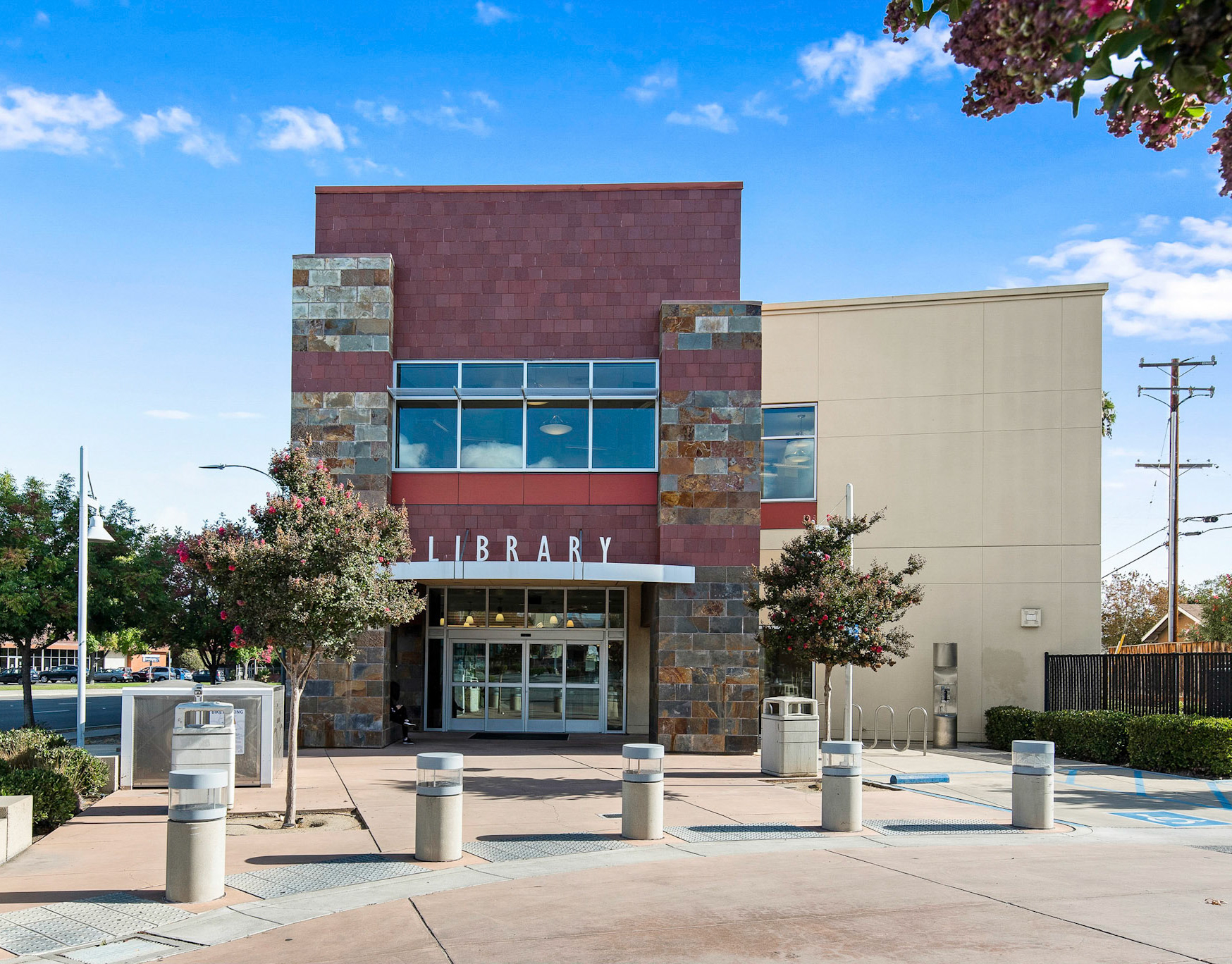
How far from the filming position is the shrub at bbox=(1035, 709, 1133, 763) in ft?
65.8

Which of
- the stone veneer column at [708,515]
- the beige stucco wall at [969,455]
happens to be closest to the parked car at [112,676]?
the beige stucco wall at [969,455]

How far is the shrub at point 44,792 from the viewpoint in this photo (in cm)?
1221

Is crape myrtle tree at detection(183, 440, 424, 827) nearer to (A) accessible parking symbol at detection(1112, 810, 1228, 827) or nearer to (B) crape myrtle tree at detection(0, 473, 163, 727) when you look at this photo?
(A) accessible parking symbol at detection(1112, 810, 1228, 827)

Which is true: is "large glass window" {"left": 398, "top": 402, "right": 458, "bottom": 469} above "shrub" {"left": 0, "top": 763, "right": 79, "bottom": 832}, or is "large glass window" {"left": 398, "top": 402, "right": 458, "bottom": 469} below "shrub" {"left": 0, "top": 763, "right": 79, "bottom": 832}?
above

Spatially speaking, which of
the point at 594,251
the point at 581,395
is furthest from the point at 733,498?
the point at 594,251

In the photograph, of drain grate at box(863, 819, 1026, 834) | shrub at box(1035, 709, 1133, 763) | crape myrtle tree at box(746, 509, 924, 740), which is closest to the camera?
drain grate at box(863, 819, 1026, 834)

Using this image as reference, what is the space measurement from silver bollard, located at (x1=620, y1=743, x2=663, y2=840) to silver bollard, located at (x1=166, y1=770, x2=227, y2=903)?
4.29 m

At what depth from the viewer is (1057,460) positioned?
78.1ft

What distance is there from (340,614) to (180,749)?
8.97 ft

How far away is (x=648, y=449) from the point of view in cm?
2162

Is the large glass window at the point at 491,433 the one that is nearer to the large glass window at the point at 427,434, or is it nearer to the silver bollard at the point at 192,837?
the large glass window at the point at 427,434

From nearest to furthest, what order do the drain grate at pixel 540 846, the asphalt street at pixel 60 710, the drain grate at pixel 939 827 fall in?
the drain grate at pixel 540 846, the drain grate at pixel 939 827, the asphalt street at pixel 60 710

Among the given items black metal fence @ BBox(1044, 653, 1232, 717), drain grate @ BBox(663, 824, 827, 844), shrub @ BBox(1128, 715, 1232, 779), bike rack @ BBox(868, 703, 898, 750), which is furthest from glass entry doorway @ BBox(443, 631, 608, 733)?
drain grate @ BBox(663, 824, 827, 844)

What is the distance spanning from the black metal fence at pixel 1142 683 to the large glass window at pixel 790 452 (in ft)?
21.0
